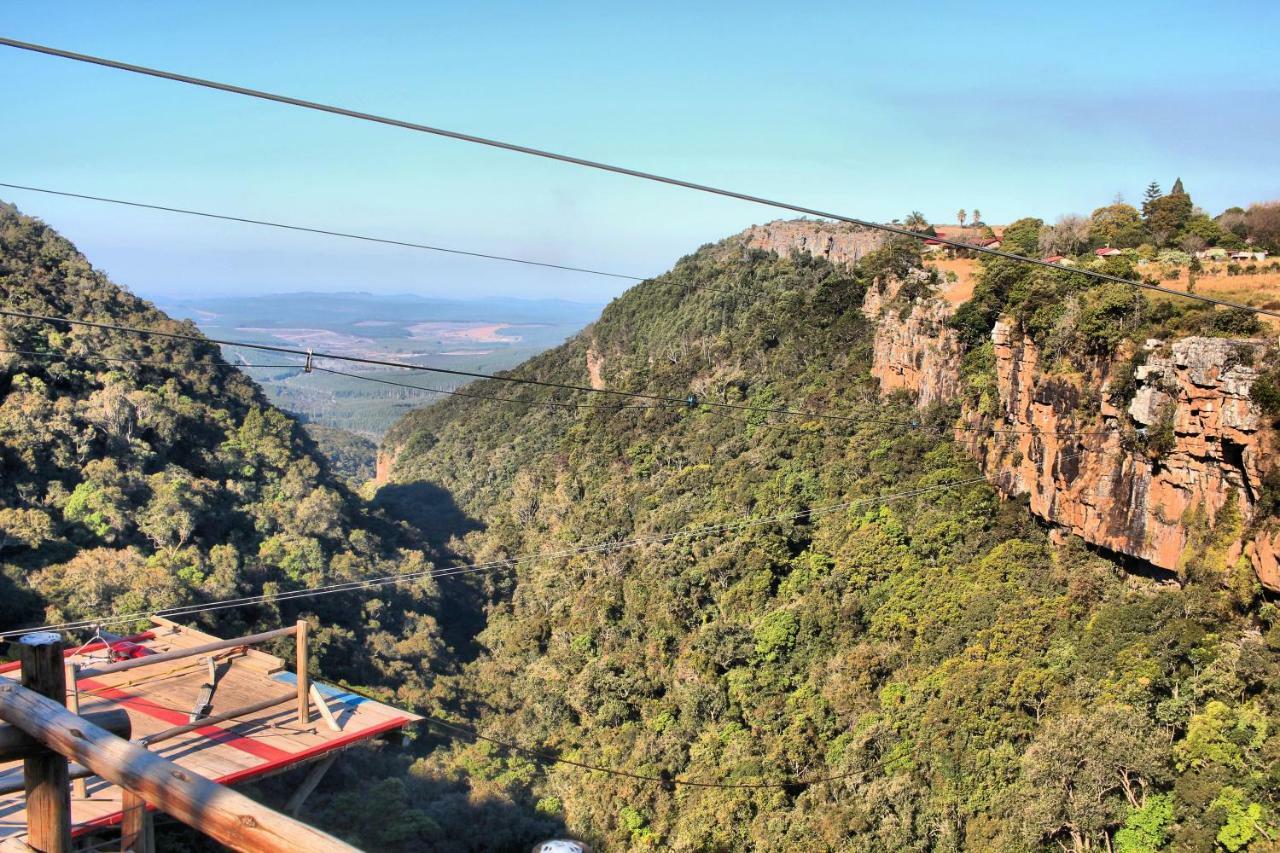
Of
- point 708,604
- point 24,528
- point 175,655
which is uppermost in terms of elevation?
point 175,655

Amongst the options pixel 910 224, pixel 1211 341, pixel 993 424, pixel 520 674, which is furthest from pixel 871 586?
pixel 910 224

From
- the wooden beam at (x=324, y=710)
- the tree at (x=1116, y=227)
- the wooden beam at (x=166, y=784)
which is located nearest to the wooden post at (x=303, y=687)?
the wooden beam at (x=324, y=710)

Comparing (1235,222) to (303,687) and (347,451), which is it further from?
(347,451)

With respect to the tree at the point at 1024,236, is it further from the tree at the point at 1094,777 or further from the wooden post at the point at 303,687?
the wooden post at the point at 303,687

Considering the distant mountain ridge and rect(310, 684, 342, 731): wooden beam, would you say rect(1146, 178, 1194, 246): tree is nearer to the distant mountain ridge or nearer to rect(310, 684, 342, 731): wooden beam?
rect(310, 684, 342, 731): wooden beam

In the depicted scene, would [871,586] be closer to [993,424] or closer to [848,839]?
[993,424]

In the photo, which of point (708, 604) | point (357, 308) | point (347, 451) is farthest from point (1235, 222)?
point (357, 308)
